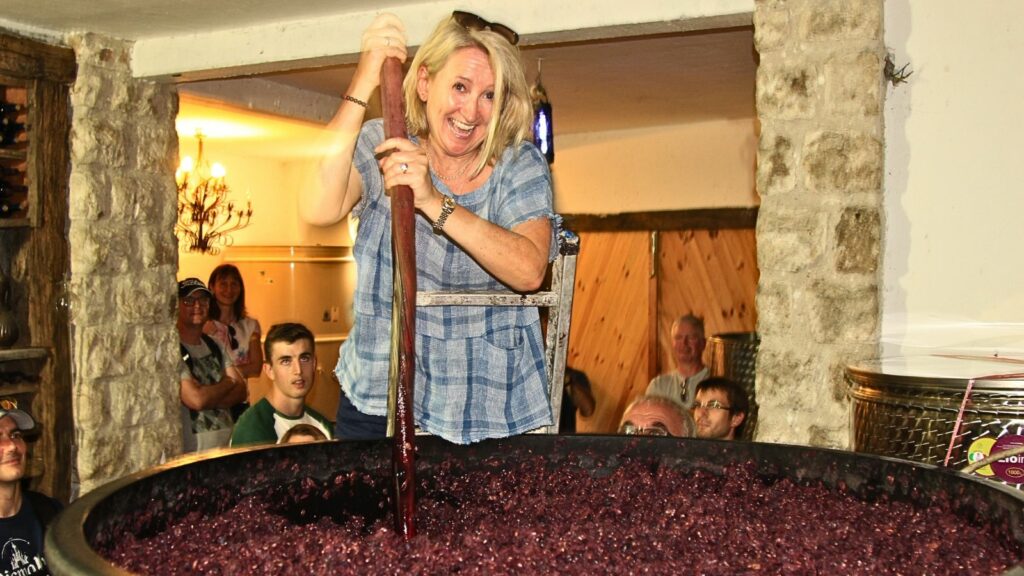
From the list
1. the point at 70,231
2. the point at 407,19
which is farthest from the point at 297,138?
the point at 407,19

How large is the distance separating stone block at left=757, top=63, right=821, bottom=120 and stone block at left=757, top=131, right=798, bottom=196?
0.06 metres

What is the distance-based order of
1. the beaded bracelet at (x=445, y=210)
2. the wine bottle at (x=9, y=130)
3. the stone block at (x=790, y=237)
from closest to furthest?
the beaded bracelet at (x=445, y=210) → the stone block at (x=790, y=237) → the wine bottle at (x=9, y=130)

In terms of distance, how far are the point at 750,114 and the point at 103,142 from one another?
12.8 ft

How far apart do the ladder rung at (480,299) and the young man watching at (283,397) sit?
A: 2.19m

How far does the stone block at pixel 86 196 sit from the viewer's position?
385 centimetres

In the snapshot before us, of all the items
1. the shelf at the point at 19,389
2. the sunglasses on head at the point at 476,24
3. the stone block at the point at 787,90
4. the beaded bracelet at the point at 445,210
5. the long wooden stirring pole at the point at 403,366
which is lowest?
the shelf at the point at 19,389

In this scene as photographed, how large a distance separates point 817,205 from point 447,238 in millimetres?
1622

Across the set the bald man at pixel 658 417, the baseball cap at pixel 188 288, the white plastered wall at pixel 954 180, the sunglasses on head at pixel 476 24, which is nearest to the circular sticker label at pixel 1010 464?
the sunglasses on head at pixel 476 24

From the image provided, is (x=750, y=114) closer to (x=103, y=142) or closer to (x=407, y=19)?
(x=407, y=19)

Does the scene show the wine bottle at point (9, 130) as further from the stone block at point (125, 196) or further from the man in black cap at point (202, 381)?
the man in black cap at point (202, 381)

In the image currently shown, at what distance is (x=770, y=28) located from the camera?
2.85 meters

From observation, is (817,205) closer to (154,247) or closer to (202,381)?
(154,247)

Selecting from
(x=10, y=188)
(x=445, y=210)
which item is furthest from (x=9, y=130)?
(x=445, y=210)

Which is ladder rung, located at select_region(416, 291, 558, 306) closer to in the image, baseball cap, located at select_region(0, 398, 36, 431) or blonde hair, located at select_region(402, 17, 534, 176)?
blonde hair, located at select_region(402, 17, 534, 176)
